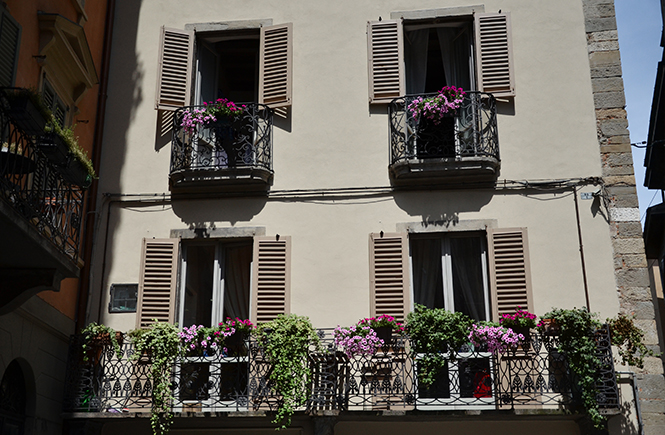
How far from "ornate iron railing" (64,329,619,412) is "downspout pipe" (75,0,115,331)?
70 cm

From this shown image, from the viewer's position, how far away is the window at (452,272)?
1003 centimetres

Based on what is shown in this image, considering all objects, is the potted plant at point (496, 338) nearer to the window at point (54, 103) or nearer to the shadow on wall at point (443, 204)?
the shadow on wall at point (443, 204)

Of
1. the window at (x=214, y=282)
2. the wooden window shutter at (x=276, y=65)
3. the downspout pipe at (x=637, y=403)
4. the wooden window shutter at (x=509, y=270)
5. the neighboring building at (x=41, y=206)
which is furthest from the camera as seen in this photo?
the wooden window shutter at (x=276, y=65)

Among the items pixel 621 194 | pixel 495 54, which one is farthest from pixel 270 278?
pixel 621 194

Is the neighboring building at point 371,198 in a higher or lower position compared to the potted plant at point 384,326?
higher

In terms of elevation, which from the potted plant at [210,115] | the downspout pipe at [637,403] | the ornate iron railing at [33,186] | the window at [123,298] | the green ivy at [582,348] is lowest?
the downspout pipe at [637,403]


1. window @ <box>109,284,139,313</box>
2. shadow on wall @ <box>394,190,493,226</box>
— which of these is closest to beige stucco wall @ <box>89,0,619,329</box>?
shadow on wall @ <box>394,190,493,226</box>

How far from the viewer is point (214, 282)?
10461mm

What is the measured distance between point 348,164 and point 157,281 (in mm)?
3019

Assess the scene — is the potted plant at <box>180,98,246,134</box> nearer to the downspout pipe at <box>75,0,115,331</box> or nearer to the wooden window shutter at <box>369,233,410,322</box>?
the downspout pipe at <box>75,0,115,331</box>

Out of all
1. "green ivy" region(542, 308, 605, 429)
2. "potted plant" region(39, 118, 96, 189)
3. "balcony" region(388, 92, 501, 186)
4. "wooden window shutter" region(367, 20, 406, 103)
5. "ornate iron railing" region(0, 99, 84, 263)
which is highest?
"wooden window shutter" region(367, 20, 406, 103)

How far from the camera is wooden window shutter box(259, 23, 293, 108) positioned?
1097 centimetres

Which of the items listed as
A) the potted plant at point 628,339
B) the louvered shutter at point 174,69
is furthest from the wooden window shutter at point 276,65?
the potted plant at point 628,339

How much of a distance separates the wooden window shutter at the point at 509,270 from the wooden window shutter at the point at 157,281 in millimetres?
4175
